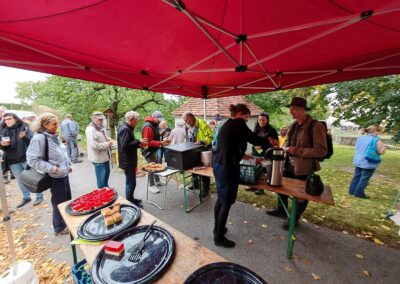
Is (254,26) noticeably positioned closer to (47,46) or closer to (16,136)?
(47,46)

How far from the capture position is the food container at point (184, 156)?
134 inches

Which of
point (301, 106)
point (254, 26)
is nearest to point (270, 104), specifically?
point (301, 106)

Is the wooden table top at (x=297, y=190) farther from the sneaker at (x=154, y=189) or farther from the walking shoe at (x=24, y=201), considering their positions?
the walking shoe at (x=24, y=201)

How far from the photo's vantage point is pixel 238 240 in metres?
2.94

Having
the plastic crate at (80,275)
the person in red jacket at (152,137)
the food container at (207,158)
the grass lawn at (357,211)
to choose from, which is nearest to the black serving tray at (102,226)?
the plastic crate at (80,275)

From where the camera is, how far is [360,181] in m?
4.54

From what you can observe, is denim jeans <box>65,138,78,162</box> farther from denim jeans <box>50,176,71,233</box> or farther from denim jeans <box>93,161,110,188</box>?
denim jeans <box>50,176,71,233</box>

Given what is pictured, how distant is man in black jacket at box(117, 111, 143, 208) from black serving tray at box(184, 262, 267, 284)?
296 centimetres

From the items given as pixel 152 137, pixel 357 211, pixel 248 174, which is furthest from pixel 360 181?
pixel 152 137

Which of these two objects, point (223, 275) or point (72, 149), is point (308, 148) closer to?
point (223, 275)

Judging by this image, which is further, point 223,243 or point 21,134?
point 21,134

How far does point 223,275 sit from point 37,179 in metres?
→ 3.00

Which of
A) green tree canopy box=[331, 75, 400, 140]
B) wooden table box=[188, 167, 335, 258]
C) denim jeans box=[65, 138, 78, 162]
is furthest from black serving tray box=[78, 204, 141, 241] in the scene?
green tree canopy box=[331, 75, 400, 140]

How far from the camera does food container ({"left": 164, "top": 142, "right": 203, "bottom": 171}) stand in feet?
11.1
